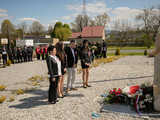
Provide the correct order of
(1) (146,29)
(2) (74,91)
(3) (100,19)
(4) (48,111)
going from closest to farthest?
(4) (48,111)
(2) (74,91)
(1) (146,29)
(3) (100,19)

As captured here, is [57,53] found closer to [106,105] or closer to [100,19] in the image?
[106,105]

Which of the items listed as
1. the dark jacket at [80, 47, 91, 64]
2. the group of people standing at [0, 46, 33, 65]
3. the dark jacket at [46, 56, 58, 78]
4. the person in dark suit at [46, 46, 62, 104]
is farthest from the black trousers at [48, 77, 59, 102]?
the group of people standing at [0, 46, 33, 65]

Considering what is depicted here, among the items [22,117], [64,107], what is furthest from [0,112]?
[64,107]

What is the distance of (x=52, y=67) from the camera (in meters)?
4.91

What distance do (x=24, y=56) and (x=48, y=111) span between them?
46.8ft

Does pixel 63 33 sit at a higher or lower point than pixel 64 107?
higher

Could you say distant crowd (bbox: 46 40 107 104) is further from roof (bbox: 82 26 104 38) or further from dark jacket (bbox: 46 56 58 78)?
roof (bbox: 82 26 104 38)

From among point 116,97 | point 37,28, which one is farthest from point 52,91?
point 37,28

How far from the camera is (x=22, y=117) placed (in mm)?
4238

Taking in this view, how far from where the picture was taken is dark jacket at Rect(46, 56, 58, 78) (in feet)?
15.8

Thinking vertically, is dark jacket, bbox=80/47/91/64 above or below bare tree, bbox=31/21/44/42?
below

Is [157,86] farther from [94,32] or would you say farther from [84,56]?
[94,32]

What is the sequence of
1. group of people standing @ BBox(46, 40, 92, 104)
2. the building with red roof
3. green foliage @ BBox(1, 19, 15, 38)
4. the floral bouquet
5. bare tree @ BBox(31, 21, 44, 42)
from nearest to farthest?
1. the floral bouquet
2. group of people standing @ BBox(46, 40, 92, 104)
3. the building with red roof
4. green foliage @ BBox(1, 19, 15, 38)
5. bare tree @ BBox(31, 21, 44, 42)

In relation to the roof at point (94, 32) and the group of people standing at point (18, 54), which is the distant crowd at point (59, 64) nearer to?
the group of people standing at point (18, 54)
